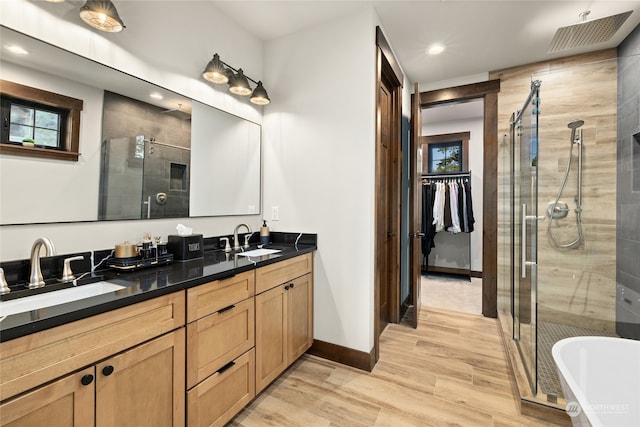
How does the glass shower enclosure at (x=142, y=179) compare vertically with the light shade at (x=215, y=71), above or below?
below

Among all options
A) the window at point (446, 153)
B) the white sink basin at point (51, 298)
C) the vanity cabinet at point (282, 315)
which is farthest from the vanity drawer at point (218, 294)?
the window at point (446, 153)

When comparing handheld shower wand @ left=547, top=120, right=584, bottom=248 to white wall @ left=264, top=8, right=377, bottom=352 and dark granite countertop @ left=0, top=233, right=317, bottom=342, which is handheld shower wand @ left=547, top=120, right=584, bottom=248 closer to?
white wall @ left=264, top=8, right=377, bottom=352

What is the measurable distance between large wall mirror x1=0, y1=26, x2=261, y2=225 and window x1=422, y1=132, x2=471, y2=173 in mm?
4239

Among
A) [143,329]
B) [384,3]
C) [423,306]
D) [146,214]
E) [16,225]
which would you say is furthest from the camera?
[423,306]

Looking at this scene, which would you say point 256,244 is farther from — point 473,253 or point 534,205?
point 473,253

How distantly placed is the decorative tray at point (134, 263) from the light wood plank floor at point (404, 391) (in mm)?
1066

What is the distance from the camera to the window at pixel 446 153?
5.26 metres

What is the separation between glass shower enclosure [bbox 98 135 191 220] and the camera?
161cm

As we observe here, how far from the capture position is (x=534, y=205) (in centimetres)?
238

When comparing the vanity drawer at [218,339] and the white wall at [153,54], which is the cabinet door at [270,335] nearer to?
the vanity drawer at [218,339]

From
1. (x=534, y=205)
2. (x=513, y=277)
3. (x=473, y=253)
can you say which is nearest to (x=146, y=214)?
(x=534, y=205)

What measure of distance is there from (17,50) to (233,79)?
1.26 meters

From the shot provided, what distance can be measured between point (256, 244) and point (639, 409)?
2.50 metres

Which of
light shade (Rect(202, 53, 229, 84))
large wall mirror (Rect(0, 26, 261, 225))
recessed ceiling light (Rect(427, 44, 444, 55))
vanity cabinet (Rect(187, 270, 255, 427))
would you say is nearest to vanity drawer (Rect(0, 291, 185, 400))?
vanity cabinet (Rect(187, 270, 255, 427))
